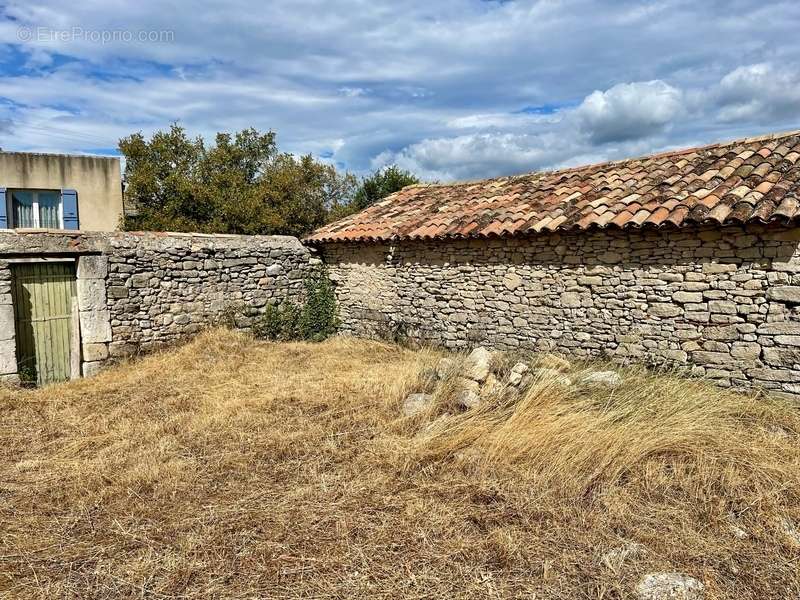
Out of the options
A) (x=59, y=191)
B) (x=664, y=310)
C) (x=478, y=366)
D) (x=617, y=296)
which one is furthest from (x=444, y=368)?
(x=59, y=191)

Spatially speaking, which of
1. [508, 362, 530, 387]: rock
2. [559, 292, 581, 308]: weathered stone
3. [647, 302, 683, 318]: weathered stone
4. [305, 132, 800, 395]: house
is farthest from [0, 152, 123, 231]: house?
[647, 302, 683, 318]: weathered stone

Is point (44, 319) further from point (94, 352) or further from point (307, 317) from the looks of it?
point (307, 317)

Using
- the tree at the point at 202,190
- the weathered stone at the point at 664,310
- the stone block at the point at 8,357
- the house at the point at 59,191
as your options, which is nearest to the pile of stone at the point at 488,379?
the weathered stone at the point at 664,310

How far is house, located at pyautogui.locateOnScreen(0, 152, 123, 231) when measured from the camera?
1441 cm

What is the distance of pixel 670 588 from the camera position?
3.10m

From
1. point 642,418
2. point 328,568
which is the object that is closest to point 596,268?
point 642,418

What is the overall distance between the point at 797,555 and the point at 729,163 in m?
6.05

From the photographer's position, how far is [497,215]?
9.20 meters

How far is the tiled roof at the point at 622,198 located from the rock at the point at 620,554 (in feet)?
14.3

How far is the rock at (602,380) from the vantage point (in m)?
6.24

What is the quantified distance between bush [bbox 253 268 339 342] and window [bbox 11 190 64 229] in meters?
8.26

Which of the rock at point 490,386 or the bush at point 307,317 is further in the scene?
the bush at point 307,317

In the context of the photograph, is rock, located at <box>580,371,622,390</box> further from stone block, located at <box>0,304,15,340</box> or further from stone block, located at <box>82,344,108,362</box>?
stone block, located at <box>0,304,15,340</box>

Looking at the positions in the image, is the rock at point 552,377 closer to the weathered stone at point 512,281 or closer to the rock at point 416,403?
the rock at point 416,403
